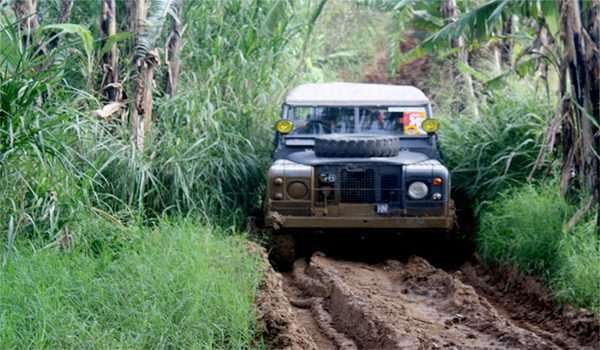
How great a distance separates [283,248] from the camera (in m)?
10.1

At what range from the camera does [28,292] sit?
6.32 meters

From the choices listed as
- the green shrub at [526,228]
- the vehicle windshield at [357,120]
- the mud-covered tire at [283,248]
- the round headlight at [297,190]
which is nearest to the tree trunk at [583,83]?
the green shrub at [526,228]

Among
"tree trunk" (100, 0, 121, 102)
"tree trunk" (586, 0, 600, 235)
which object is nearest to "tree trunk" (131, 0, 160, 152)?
"tree trunk" (100, 0, 121, 102)

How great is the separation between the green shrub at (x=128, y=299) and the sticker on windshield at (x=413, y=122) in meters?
3.77

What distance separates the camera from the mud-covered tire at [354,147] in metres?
10.2

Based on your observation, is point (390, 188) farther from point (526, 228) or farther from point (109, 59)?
point (109, 59)

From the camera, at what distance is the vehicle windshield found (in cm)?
1115

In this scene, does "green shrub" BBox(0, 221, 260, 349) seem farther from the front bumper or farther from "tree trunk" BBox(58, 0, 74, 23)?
"tree trunk" BBox(58, 0, 74, 23)

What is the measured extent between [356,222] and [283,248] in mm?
797

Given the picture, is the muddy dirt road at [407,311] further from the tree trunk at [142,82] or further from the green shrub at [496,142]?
the tree trunk at [142,82]

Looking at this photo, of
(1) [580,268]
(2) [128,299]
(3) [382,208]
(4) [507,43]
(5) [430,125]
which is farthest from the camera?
(4) [507,43]

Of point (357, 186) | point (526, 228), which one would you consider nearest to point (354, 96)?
point (357, 186)

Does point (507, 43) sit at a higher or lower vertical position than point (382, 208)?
higher

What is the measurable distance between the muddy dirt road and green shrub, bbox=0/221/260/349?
13.0 inches
